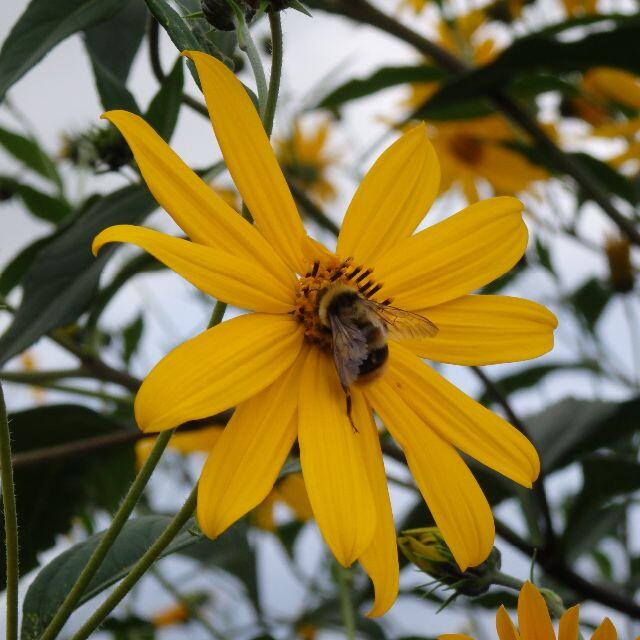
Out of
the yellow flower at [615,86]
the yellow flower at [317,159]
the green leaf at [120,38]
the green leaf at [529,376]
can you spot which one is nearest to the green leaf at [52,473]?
the green leaf at [120,38]

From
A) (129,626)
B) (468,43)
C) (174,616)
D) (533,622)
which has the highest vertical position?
(468,43)

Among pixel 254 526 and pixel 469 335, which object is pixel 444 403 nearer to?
pixel 469 335

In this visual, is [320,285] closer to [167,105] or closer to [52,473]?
[167,105]

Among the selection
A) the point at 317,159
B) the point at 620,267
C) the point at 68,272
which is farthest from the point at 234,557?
the point at 317,159

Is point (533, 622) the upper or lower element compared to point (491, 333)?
lower

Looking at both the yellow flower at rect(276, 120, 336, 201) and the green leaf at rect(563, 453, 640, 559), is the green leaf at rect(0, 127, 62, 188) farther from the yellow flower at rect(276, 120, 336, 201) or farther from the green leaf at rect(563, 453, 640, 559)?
the yellow flower at rect(276, 120, 336, 201)

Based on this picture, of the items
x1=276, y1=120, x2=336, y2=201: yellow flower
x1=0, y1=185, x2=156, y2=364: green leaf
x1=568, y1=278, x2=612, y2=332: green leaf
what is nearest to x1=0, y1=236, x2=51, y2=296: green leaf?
x1=0, y1=185, x2=156, y2=364: green leaf
